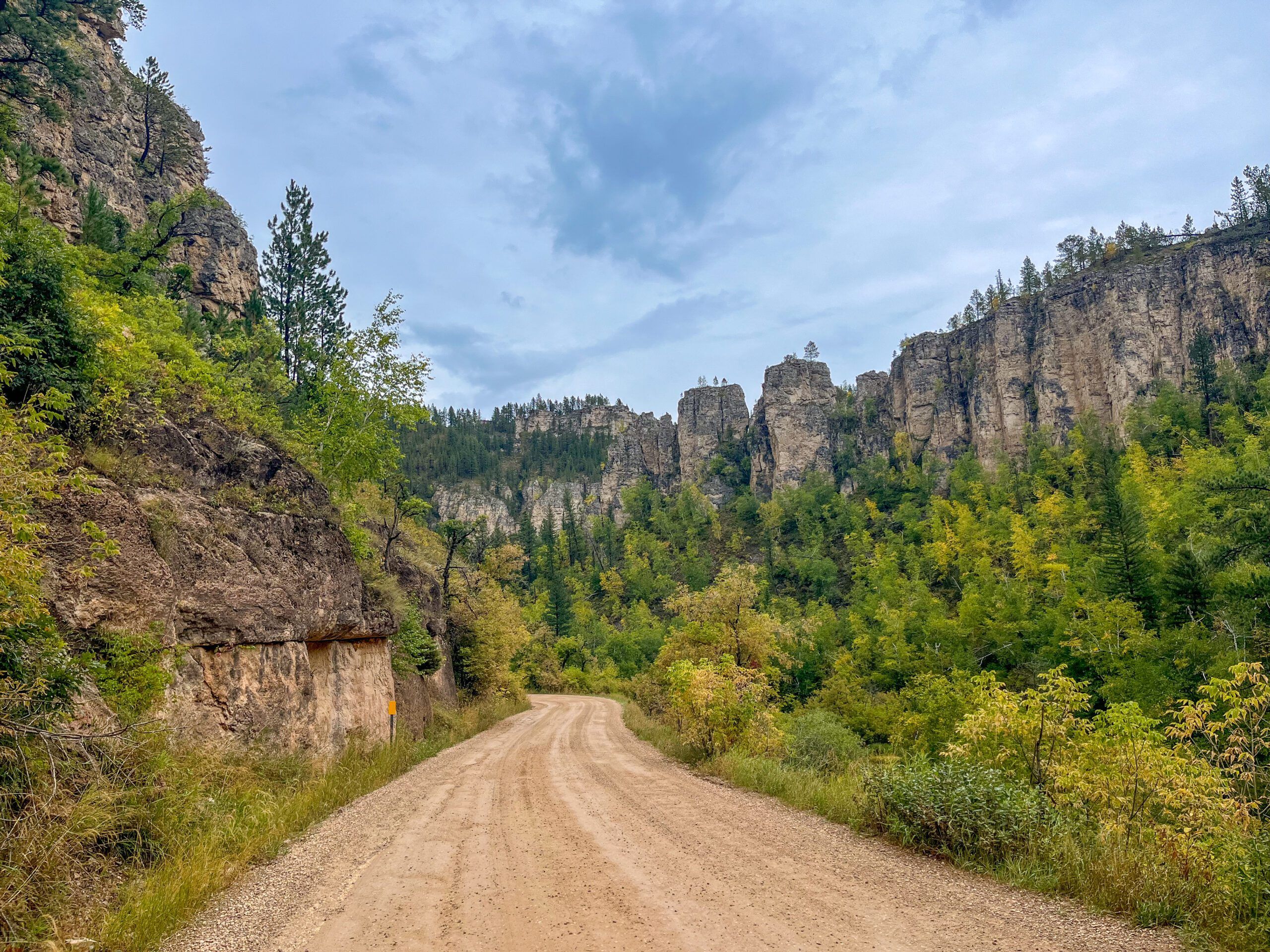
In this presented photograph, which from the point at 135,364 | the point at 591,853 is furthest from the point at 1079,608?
the point at 135,364

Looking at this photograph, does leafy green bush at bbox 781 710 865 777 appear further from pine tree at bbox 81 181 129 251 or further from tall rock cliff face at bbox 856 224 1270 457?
tall rock cliff face at bbox 856 224 1270 457

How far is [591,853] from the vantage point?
6.92 m

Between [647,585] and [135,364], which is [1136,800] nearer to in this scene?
[135,364]

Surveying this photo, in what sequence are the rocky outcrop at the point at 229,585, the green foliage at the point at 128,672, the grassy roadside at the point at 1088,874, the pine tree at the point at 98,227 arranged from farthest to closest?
1. the pine tree at the point at 98,227
2. the rocky outcrop at the point at 229,585
3. the green foliage at the point at 128,672
4. the grassy roadside at the point at 1088,874

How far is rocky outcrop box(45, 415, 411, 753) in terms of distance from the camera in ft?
25.2

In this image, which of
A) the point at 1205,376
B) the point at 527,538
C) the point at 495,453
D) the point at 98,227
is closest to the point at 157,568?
the point at 98,227

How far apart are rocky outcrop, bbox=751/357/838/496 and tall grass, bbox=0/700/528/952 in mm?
111469

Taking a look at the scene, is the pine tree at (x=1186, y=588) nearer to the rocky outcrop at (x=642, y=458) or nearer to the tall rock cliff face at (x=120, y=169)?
the tall rock cliff face at (x=120, y=169)

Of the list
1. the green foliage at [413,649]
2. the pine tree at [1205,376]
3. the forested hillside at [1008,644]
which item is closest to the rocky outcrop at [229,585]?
the green foliage at [413,649]

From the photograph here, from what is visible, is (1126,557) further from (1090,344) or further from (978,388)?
(978,388)

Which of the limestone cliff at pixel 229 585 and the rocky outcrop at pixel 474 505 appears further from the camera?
the rocky outcrop at pixel 474 505

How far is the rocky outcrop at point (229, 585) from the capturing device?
25.2 ft

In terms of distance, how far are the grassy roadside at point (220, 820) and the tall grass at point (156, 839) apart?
1 centimetres

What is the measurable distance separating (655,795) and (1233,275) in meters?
114
